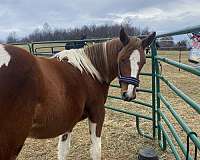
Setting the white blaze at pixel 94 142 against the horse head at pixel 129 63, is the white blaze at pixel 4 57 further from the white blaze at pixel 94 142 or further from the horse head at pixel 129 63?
the white blaze at pixel 94 142

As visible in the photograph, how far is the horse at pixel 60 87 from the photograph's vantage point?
2312 millimetres

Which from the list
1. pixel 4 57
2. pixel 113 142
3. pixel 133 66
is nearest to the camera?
pixel 4 57

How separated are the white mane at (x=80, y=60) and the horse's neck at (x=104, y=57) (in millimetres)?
64

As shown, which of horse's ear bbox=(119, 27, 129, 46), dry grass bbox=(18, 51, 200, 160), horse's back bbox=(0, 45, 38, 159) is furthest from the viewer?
dry grass bbox=(18, 51, 200, 160)

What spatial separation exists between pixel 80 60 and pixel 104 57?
0.28 metres

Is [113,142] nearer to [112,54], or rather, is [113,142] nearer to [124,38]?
[112,54]

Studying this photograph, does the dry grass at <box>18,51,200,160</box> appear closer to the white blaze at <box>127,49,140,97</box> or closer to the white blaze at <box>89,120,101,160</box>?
the white blaze at <box>89,120,101,160</box>

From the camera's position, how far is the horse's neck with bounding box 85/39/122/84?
3328 millimetres

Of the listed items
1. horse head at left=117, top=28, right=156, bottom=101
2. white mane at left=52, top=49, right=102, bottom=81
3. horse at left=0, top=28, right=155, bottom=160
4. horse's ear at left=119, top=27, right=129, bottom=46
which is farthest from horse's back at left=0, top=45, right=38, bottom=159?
horse's ear at left=119, top=27, right=129, bottom=46

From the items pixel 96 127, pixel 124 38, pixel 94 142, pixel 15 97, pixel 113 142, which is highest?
pixel 124 38

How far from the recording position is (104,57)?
3363 mm

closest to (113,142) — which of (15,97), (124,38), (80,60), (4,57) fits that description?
(80,60)

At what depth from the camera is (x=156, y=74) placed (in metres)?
4.11

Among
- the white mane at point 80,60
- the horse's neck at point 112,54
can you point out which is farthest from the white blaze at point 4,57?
the horse's neck at point 112,54
